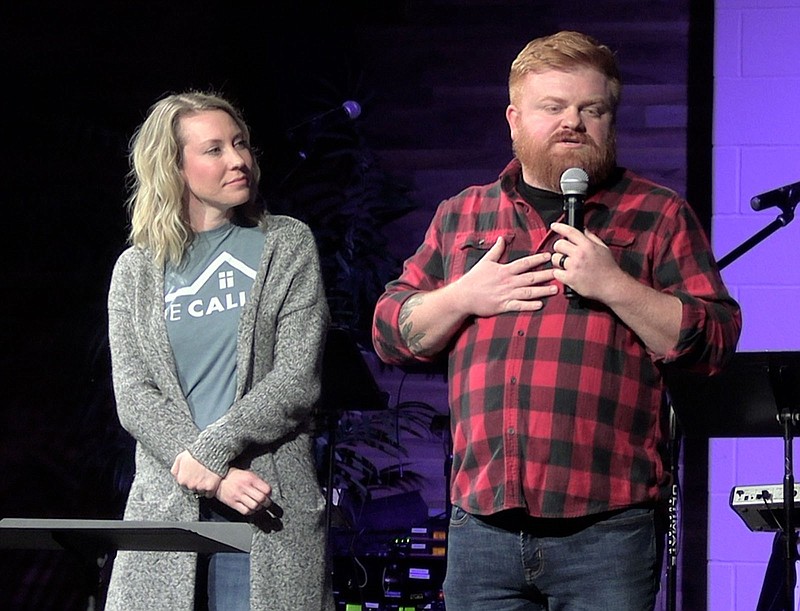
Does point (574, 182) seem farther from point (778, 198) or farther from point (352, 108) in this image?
point (352, 108)

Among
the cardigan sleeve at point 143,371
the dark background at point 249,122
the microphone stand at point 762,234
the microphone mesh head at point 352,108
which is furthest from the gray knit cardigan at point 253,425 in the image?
the microphone mesh head at point 352,108

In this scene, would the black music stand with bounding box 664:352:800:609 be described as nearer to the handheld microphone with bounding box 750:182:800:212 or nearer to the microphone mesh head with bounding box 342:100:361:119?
the handheld microphone with bounding box 750:182:800:212

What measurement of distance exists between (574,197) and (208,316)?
91 cm

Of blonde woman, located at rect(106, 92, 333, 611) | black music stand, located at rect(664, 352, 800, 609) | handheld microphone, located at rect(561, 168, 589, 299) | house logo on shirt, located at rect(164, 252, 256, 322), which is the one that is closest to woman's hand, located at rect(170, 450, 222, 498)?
blonde woman, located at rect(106, 92, 333, 611)

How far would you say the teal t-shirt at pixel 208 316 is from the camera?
8.04 feet

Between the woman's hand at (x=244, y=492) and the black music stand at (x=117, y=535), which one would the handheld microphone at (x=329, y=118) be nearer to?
the woman's hand at (x=244, y=492)

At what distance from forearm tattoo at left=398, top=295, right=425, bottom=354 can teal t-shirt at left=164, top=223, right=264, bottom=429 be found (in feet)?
1.70

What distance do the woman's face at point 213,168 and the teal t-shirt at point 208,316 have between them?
105 mm

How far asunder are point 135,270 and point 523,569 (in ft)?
3.73

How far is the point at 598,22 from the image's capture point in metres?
4.81

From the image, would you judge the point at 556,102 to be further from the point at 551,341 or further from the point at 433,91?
the point at 433,91

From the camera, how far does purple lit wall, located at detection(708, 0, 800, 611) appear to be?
170 inches

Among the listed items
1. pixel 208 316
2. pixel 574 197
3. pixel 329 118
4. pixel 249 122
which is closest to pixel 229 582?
pixel 208 316

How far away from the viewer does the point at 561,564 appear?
6.07 ft
